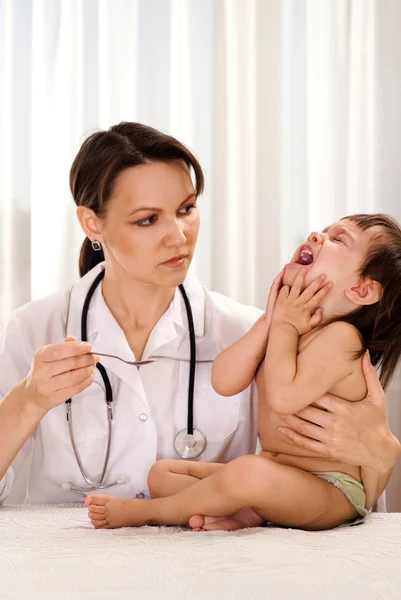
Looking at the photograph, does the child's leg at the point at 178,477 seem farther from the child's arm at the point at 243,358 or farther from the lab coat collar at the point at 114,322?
the lab coat collar at the point at 114,322

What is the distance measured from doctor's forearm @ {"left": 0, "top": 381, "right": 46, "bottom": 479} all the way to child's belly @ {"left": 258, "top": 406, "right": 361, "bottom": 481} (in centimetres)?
48

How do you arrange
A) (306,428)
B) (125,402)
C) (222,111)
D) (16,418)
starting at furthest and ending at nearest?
(222,111)
(125,402)
(16,418)
(306,428)

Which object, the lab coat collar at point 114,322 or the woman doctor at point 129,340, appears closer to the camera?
the woman doctor at point 129,340

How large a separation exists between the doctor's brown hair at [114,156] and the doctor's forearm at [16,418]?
1.61ft

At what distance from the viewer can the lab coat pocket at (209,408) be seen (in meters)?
1.95

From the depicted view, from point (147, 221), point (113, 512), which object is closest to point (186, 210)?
point (147, 221)

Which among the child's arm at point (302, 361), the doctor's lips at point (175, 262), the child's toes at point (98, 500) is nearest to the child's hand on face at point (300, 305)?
the child's arm at point (302, 361)

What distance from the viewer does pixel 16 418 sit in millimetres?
1692

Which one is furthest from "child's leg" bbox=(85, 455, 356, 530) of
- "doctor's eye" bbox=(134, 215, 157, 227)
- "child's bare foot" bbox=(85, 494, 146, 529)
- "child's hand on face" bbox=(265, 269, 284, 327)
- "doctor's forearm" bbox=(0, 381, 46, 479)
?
"doctor's eye" bbox=(134, 215, 157, 227)

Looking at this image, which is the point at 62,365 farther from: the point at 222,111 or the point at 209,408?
the point at 222,111

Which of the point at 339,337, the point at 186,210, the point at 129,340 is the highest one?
the point at 186,210

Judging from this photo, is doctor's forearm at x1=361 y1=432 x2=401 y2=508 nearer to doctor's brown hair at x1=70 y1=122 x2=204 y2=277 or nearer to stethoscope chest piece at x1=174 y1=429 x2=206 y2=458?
stethoscope chest piece at x1=174 y1=429 x2=206 y2=458

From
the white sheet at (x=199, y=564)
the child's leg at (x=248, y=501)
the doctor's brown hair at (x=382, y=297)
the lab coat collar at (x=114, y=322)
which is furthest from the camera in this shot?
the lab coat collar at (x=114, y=322)

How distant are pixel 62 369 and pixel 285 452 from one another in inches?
19.4
